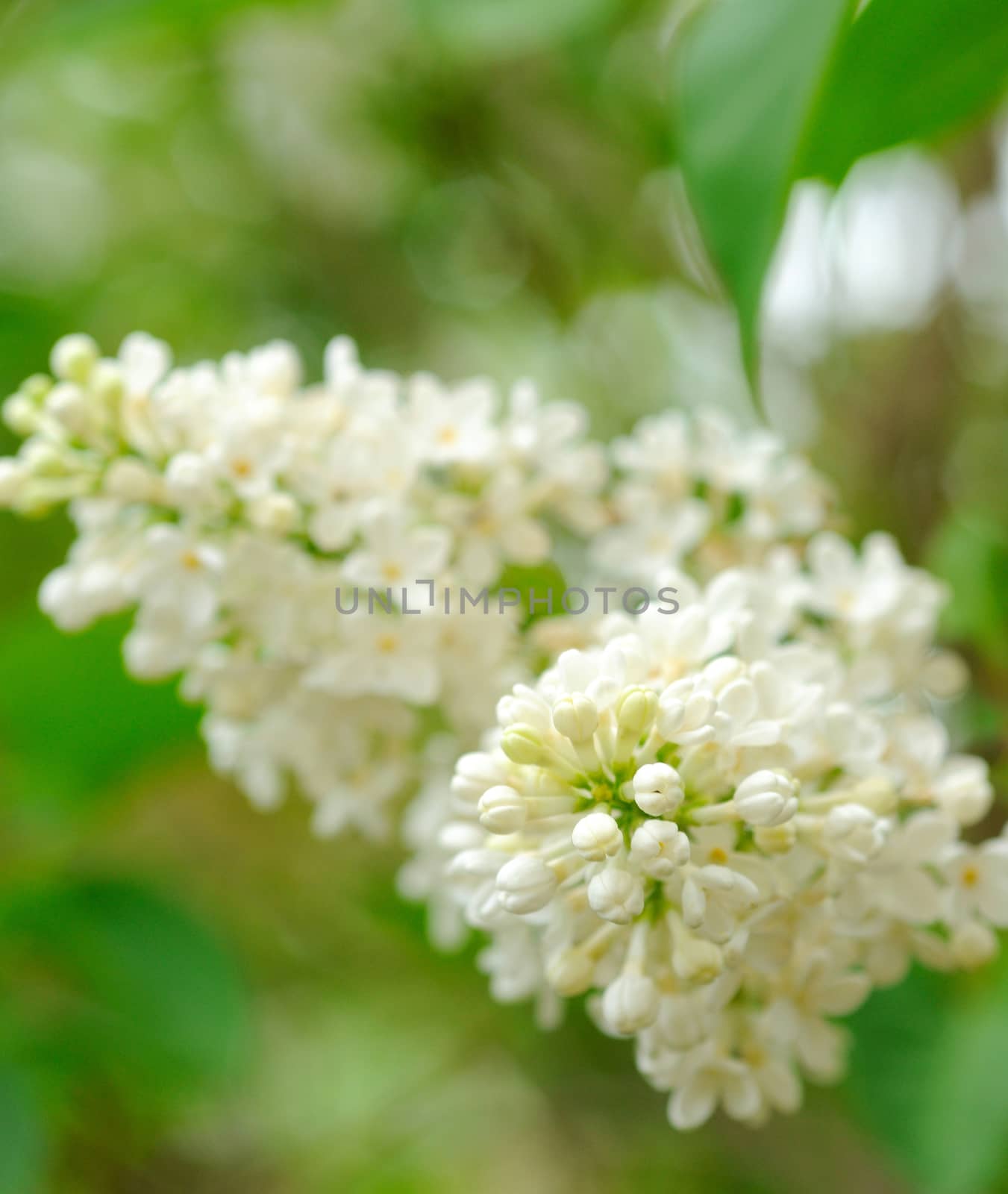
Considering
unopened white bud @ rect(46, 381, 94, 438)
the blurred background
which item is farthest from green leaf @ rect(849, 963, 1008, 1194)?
unopened white bud @ rect(46, 381, 94, 438)

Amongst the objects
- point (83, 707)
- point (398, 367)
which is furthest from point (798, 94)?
point (398, 367)

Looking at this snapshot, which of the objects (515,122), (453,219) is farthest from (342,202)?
(515,122)

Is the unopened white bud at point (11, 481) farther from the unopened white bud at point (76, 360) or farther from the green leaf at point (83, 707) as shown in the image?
the green leaf at point (83, 707)

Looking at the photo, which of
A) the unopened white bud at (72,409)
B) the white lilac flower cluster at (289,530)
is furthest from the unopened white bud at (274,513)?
the unopened white bud at (72,409)

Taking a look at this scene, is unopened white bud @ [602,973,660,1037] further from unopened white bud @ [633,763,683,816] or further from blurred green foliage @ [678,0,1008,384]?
blurred green foliage @ [678,0,1008,384]

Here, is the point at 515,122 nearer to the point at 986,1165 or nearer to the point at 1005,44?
the point at 1005,44

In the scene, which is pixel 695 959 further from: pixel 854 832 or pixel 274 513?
pixel 274 513
